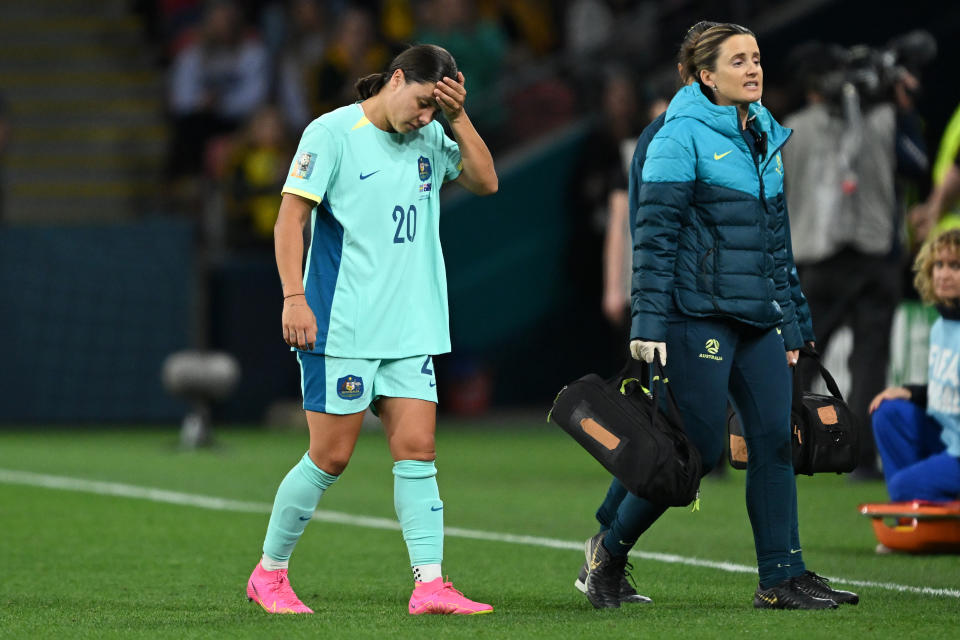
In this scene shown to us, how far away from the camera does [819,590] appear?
232 inches

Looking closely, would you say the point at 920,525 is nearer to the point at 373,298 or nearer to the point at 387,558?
the point at 387,558

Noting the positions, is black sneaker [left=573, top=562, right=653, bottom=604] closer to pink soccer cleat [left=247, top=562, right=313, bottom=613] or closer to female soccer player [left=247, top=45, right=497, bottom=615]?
female soccer player [left=247, top=45, right=497, bottom=615]

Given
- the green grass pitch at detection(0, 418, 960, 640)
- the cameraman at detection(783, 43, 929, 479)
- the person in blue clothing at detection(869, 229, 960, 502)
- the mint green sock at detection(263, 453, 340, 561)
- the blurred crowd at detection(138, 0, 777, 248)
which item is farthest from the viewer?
the blurred crowd at detection(138, 0, 777, 248)

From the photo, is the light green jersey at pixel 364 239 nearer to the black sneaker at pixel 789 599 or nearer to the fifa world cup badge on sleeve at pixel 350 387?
the fifa world cup badge on sleeve at pixel 350 387

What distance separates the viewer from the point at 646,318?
18.5 ft

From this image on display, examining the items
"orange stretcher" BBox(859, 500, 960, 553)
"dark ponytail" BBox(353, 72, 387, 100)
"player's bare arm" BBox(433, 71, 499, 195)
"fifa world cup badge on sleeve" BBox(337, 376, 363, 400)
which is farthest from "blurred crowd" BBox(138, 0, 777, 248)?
"fifa world cup badge on sleeve" BBox(337, 376, 363, 400)

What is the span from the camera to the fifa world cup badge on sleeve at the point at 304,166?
19.1ft

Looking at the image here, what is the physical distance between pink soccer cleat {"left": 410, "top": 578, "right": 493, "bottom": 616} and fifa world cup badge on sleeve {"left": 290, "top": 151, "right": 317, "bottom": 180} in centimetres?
144

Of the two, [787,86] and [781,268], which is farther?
[787,86]

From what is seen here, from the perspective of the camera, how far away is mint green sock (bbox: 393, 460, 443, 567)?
5.88 meters

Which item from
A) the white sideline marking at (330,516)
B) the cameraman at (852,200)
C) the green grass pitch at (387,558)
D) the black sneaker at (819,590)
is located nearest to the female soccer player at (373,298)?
the green grass pitch at (387,558)

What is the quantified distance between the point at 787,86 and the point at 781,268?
979cm

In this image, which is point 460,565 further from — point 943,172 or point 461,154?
point 943,172

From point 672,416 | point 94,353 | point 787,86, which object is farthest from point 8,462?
point 672,416
